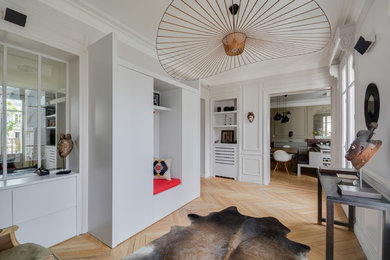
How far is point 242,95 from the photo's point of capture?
4.65 metres

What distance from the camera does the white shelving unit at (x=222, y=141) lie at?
4.81 metres

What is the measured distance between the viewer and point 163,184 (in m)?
A: 2.76

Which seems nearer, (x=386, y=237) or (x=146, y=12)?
(x=386, y=237)

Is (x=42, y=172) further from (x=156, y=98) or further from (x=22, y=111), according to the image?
(x=156, y=98)

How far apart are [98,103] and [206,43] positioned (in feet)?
4.74

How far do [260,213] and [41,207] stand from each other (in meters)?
2.87

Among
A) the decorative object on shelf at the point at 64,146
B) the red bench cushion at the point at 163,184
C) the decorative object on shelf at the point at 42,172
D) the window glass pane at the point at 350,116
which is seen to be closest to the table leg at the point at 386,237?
the window glass pane at the point at 350,116

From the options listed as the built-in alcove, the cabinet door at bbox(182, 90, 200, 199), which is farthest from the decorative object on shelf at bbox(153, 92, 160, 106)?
the cabinet door at bbox(182, 90, 200, 199)

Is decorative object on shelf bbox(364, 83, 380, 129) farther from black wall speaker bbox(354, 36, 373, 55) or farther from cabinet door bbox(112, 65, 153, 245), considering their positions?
cabinet door bbox(112, 65, 153, 245)

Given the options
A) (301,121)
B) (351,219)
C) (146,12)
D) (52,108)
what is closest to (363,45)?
(351,219)

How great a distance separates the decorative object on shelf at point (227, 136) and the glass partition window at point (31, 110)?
12.6ft

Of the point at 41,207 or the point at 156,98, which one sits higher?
the point at 156,98

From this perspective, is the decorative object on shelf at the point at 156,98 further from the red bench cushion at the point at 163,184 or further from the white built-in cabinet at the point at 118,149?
the red bench cushion at the point at 163,184

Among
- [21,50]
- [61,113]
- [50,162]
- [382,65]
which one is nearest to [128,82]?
[61,113]
